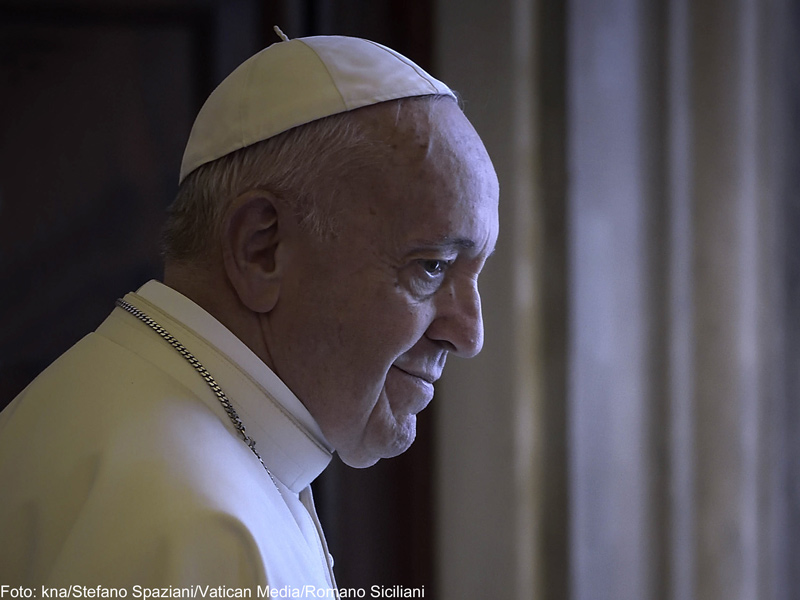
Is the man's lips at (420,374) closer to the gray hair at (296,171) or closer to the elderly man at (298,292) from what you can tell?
the elderly man at (298,292)

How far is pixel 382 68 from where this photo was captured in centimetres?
139

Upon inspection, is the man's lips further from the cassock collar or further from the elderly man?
the cassock collar

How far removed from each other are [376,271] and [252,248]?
186 millimetres

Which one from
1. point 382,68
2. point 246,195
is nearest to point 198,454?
point 246,195

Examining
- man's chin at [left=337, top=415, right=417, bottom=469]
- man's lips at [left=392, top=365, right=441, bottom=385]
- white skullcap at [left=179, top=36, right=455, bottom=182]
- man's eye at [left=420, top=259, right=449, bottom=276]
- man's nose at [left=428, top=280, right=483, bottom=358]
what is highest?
white skullcap at [left=179, top=36, right=455, bottom=182]

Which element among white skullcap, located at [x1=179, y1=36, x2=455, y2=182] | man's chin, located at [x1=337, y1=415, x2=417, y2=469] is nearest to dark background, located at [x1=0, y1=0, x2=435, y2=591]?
white skullcap, located at [x1=179, y1=36, x2=455, y2=182]

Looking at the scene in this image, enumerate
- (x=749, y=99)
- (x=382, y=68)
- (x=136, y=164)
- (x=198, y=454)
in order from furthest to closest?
(x=749, y=99) → (x=136, y=164) → (x=382, y=68) → (x=198, y=454)

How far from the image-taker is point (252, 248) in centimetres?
129

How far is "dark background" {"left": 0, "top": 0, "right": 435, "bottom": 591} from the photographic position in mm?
2182

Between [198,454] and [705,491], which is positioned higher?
[198,454]

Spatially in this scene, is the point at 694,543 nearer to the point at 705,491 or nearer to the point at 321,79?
the point at 705,491

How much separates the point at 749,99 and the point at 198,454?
6.67 feet

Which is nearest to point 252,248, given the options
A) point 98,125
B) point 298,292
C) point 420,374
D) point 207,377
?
point 298,292

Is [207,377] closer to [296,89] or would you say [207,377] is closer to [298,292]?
[298,292]
